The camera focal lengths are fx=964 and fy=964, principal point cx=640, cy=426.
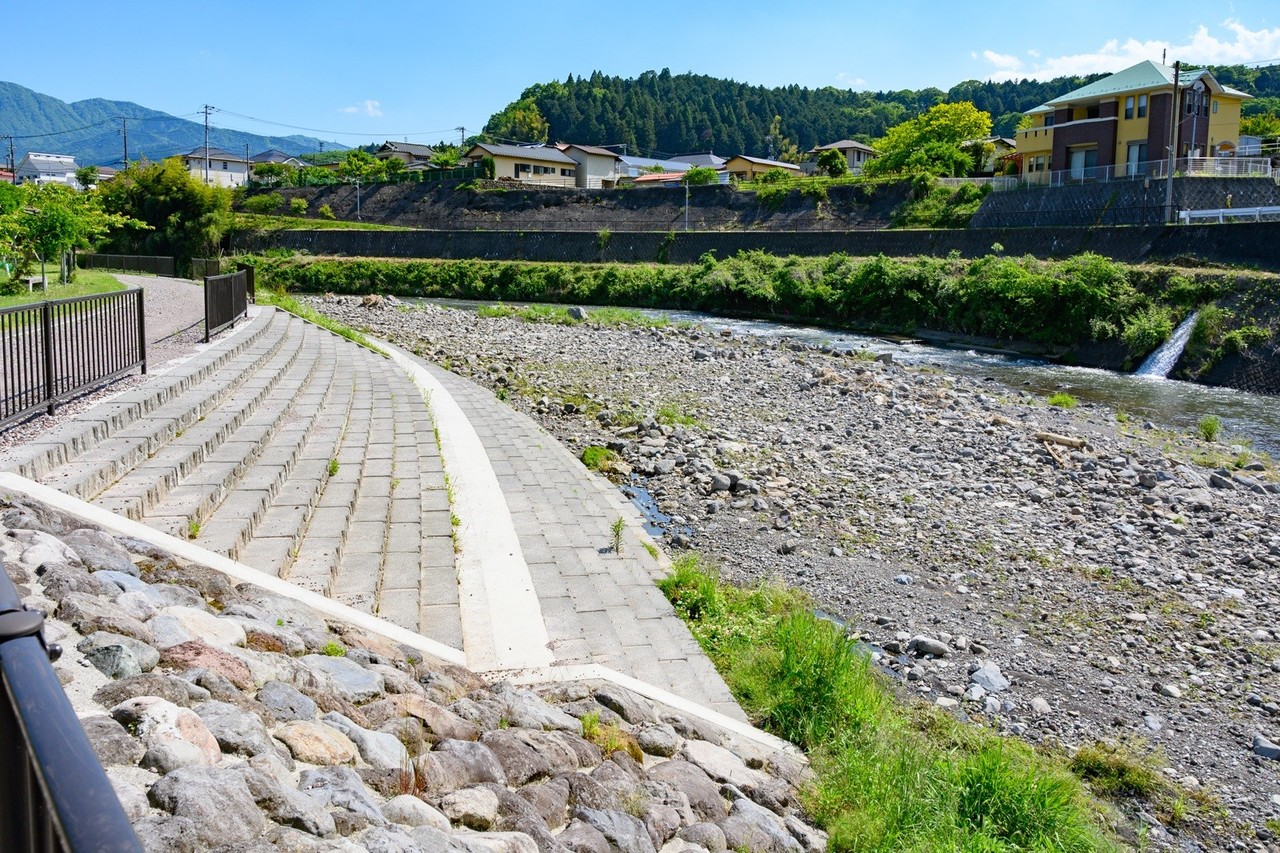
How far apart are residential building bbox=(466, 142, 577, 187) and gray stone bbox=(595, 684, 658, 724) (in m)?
68.0

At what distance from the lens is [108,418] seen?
697cm

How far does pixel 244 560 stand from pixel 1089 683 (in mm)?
5710

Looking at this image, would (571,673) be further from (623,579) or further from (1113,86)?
(1113,86)

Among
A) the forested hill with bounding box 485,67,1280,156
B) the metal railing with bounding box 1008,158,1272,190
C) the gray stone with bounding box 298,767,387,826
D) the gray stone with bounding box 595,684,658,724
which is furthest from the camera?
the forested hill with bounding box 485,67,1280,156

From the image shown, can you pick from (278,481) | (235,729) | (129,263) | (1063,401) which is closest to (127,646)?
(235,729)

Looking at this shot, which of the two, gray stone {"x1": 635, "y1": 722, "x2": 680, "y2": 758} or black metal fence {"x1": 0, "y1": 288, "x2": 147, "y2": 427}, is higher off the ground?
black metal fence {"x1": 0, "y1": 288, "x2": 147, "y2": 427}

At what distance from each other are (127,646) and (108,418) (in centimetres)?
425

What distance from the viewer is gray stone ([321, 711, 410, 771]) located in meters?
3.49

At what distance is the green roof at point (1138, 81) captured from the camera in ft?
126

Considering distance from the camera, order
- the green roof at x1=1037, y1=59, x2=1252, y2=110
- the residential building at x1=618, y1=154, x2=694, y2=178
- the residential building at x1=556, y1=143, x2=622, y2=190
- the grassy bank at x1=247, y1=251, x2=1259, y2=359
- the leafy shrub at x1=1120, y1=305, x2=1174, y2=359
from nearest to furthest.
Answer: the leafy shrub at x1=1120, y1=305, x2=1174, y2=359
the grassy bank at x1=247, y1=251, x2=1259, y2=359
the green roof at x1=1037, y1=59, x2=1252, y2=110
the residential building at x1=556, y1=143, x2=622, y2=190
the residential building at x1=618, y1=154, x2=694, y2=178

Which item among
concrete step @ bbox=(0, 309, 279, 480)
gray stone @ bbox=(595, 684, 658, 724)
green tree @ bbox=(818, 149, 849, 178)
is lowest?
gray stone @ bbox=(595, 684, 658, 724)

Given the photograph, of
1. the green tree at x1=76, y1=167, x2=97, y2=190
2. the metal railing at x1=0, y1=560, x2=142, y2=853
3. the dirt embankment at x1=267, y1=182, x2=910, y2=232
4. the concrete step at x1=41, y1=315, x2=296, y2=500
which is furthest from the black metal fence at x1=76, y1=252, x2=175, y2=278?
the metal railing at x1=0, y1=560, x2=142, y2=853

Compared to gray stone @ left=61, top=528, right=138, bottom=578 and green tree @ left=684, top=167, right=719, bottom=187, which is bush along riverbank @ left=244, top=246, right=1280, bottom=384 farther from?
gray stone @ left=61, top=528, right=138, bottom=578

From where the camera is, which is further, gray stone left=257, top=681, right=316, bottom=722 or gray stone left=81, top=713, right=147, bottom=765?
gray stone left=257, top=681, right=316, bottom=722
